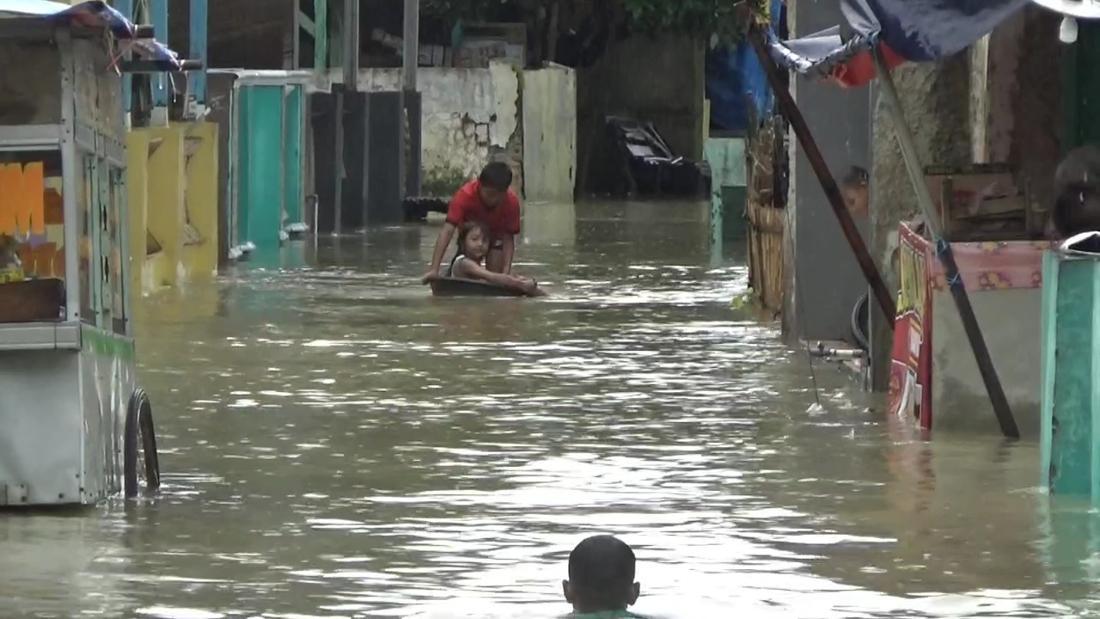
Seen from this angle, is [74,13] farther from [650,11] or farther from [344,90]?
[650,11]

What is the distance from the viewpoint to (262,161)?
26391 millimetres

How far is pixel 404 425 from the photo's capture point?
11.9 m

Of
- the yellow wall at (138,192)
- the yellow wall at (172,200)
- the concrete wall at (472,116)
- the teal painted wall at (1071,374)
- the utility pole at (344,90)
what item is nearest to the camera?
the teal painted wall at (1071,374)

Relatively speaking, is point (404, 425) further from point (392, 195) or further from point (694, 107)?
point (694, 107)

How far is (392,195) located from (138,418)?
73.6 ft

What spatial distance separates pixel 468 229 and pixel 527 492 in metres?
9.53

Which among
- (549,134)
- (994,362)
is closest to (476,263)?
(994,362)

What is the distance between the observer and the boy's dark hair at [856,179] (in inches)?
598

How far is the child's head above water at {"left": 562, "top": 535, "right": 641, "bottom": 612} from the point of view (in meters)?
6.05

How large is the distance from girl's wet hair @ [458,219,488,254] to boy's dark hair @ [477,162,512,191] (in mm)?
332

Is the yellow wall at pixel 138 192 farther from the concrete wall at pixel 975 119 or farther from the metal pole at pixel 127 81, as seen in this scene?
the concrete wall at pixel 975 119

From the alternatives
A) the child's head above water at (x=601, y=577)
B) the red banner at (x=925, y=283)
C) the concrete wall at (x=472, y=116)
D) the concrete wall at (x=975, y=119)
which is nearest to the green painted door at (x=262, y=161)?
the concrete wall at (x=472, y=116)

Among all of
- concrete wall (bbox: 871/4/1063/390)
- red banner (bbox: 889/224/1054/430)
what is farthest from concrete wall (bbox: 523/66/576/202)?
red banner (bbox: 889/224/1054/430)

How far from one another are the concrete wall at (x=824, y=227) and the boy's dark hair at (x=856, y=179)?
0.07 metres
